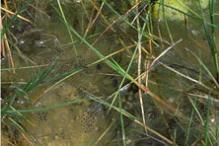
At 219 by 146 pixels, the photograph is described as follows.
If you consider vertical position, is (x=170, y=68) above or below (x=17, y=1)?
below

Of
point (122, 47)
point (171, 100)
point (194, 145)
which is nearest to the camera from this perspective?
point (194, 145)

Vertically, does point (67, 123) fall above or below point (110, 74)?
below

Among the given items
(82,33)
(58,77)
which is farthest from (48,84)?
(82,33)

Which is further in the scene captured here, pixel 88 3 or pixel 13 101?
pixel 88 3

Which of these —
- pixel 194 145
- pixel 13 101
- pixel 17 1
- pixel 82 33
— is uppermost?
pixel 17 1

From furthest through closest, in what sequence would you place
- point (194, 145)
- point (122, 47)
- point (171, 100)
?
1. point (122, 47)
2. point (171, 100)
3. point (194, 145)

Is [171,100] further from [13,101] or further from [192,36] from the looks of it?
[13,101]

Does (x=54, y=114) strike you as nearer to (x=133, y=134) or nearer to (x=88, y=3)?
(x=133, y=134)
